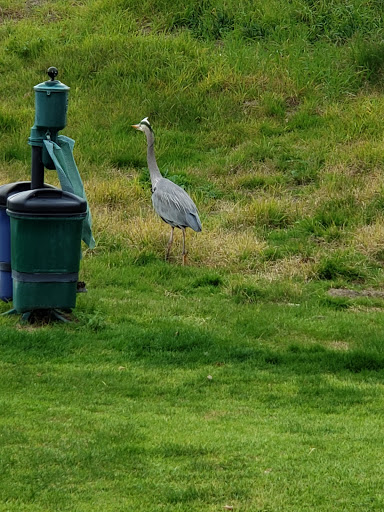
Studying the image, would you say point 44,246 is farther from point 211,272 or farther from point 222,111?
point 222,111

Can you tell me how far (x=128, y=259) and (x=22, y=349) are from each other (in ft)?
11.2

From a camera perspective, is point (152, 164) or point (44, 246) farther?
point (152, 164)

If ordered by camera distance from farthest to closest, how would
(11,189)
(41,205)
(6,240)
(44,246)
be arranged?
(6,240) < (11,189) < (44,246) < (41,205)

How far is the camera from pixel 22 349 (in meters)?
8.05

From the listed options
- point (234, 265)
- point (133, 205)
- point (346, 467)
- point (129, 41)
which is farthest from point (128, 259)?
point (129, 41)

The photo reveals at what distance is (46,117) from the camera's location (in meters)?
8.55

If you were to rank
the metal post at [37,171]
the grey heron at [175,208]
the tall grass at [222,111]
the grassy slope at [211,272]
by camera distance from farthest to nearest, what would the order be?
1. the tall grass at [222,111]
2. the grey heron at [175,208]
3. the metal post at [37,171]
4. the grassy slope at [211,272]

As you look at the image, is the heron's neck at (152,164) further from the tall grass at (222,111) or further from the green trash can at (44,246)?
the green trash can at (44,246)

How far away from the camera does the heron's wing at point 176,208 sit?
37.5 ft


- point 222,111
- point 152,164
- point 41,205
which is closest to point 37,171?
point 41,205

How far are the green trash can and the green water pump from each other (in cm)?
50

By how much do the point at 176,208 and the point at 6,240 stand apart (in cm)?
281

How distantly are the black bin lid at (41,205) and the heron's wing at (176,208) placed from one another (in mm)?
3205

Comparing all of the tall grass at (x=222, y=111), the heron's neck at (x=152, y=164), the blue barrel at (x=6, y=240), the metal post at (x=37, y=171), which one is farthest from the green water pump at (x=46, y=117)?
the heron's neck at (x=152, y=164)
